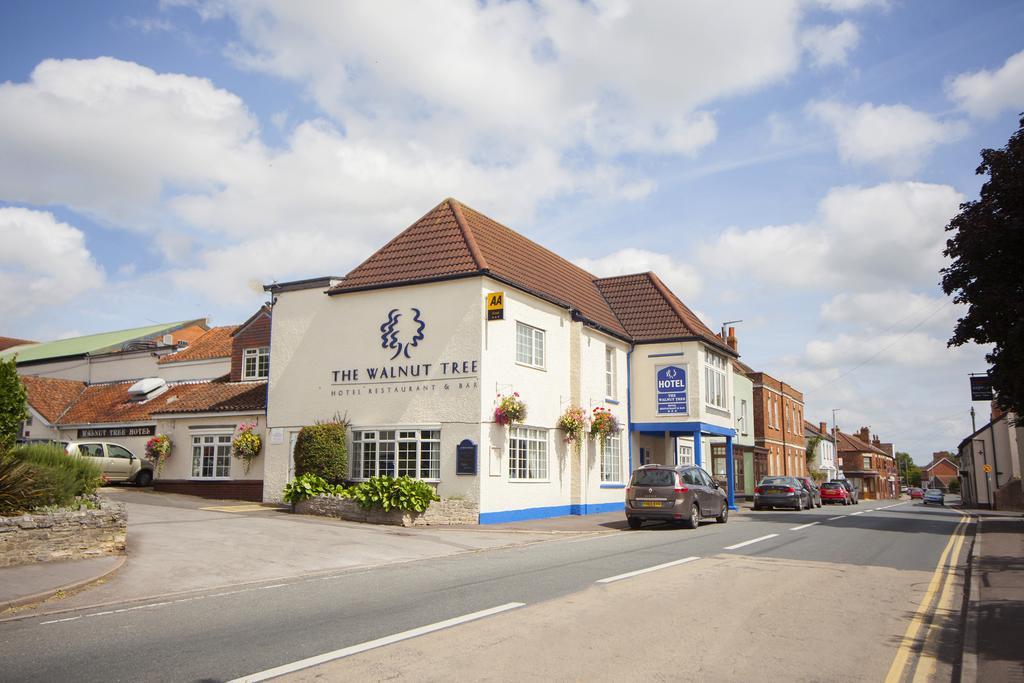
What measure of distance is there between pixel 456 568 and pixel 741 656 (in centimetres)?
638

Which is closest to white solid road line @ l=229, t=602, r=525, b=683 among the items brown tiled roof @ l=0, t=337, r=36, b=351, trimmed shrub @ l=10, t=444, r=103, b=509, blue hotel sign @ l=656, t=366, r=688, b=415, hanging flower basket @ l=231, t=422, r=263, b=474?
trimmed shrub @ l=10, t=444, r=103, b=509

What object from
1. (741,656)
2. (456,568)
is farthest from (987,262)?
(741,656)

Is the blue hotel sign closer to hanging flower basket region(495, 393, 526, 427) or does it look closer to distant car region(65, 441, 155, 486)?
hanging flower basket region(495, 393, 526, 427)

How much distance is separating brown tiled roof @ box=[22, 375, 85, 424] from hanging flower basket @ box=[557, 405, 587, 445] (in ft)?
77.6

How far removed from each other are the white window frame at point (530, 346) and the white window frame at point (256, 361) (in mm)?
11124

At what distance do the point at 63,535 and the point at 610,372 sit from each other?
20022 mm

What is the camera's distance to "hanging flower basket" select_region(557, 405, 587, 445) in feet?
79.8

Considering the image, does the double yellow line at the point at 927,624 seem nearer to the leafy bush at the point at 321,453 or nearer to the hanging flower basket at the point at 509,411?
the hanging flower basket at the point at 509,411

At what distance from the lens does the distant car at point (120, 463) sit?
28000mm

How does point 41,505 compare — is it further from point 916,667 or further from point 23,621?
point 916,667

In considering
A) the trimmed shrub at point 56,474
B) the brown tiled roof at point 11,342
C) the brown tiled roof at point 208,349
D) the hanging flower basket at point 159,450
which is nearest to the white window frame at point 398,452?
the hanging flower basket at point 159,450

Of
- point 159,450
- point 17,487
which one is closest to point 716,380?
point 159,450

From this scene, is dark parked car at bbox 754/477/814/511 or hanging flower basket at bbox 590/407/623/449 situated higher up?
hanging flower basket at bbox 590/407/623/449

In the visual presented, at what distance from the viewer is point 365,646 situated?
22.3 ft
